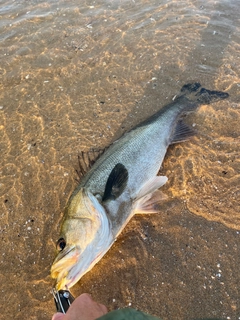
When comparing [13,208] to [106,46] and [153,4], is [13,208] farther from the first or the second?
[153,4]

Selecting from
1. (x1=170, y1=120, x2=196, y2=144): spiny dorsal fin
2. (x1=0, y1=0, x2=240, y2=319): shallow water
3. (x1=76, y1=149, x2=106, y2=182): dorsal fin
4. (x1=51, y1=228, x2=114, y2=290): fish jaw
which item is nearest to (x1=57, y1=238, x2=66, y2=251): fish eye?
(x1=51, y1=228, x2=114, y2=290): fish jaw

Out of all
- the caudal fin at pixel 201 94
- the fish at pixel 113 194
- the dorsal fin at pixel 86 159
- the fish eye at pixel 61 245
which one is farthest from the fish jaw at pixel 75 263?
the caudal fin at pixel 201 94

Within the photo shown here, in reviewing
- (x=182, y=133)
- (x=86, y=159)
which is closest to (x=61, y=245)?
(x=86, y=159)

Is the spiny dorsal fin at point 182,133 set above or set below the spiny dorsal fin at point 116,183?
below

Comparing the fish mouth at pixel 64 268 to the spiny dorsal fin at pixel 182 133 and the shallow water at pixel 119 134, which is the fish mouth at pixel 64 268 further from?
the spiny dorsal fin at pixel 182 133

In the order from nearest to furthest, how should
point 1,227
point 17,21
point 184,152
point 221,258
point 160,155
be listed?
point 221,258, point 1,227, point 160,155, point 184,152, point 17,21

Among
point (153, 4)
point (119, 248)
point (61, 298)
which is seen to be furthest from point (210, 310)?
point (153, 4)
